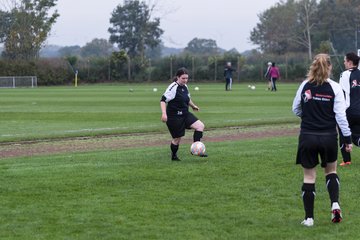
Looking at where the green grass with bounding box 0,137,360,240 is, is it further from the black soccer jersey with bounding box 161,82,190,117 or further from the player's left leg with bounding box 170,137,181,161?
the black soccer jersey with bounding box 161,82,190,117

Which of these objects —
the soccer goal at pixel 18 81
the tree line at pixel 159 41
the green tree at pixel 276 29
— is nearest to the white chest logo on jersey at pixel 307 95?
the tree line at pixel 159 41

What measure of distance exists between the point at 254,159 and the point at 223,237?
17.4 ft

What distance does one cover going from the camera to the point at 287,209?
8219 millimetres

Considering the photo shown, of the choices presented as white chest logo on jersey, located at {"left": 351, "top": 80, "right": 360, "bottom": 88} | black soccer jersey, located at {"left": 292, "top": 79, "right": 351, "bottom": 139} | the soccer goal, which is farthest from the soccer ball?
the soccer goal

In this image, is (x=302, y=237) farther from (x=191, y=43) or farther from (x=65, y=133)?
(x=191, y=43)

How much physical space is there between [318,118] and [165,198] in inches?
99.7

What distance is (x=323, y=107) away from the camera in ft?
24.0

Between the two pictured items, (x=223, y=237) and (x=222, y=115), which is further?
(x=222, y=115)

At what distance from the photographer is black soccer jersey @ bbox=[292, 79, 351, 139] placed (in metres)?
7.29

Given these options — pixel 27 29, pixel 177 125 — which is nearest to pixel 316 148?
pixel 177 125

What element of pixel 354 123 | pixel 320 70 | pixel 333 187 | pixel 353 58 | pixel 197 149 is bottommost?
pixel 197 149

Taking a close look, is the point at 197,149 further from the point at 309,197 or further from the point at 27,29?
the point at 27,29

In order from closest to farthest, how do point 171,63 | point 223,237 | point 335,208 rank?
1. point 223,237
2. point 335,208
3. point 171,63

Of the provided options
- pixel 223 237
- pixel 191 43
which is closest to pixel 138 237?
pixel 223 237
